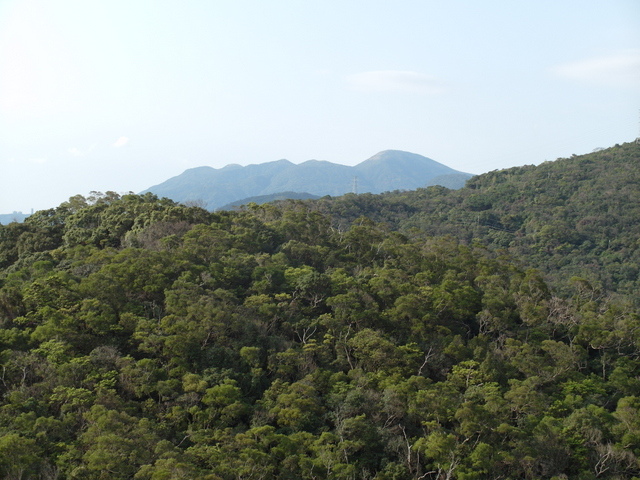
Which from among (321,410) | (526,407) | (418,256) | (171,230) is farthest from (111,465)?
(418,256)

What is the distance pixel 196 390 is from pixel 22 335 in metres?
5.71

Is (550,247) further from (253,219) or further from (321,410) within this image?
(321,410)

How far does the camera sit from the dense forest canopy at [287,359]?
47.8ft

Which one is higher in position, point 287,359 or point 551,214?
point 551,214

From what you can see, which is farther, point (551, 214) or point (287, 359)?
point (551, 214)

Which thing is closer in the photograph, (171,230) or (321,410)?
(321,410)

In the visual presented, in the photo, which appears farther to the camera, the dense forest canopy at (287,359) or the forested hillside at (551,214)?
the forested hillside at (551,214)

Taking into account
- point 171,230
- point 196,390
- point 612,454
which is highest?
point 171,230

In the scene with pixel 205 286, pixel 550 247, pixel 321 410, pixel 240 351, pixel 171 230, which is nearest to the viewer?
pixel 321 410

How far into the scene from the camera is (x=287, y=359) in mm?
18562

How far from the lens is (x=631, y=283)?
4197 centimetres

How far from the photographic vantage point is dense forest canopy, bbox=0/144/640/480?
1455 cm

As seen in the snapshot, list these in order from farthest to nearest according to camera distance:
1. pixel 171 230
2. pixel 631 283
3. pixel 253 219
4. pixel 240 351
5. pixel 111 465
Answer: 1. pixel 631 283
2. pixel 253 219
3. pixel 171 230
4. pixel 240 351
5. pixel 111 465

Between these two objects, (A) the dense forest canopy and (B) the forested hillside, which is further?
(B) the forested hillside
